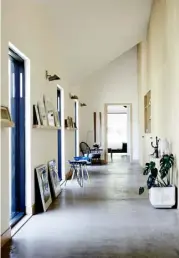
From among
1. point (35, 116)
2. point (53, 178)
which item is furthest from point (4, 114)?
point (53, 178)

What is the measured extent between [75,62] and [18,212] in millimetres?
4986

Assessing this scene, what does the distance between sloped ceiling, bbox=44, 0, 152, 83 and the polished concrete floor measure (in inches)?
127

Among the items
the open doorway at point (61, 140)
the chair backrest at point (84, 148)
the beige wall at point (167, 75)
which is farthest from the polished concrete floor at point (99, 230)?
the chair backrest at point (84, 148)

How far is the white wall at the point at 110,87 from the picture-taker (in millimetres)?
12945

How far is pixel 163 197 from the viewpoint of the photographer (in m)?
5.30

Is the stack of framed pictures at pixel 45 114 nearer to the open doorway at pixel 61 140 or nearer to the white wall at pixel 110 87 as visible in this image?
the open doorway at pixel 61 140

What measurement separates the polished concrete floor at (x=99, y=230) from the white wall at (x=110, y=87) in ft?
22.5

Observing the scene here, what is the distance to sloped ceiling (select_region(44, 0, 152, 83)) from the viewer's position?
6.30 metres

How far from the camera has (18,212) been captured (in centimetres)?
478

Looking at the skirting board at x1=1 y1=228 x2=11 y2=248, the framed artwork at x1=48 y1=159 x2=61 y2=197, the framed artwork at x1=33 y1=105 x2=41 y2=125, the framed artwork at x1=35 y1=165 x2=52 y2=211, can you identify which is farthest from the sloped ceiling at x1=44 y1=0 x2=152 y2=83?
the skirting board at x1=1 y1=228 x2=11 y2=248

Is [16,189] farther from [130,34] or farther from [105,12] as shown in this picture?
[130,34]

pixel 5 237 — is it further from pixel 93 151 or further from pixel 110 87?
pixel 110 87

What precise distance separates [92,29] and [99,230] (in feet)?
15.4

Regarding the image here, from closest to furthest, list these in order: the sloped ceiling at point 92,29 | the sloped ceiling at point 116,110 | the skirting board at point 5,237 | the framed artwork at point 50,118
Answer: the skirting board at point 5,237 → the framed artwork at point 50,118 → the sloped ceiling at point 92,29 → the sloped ceiling at point 116,110
